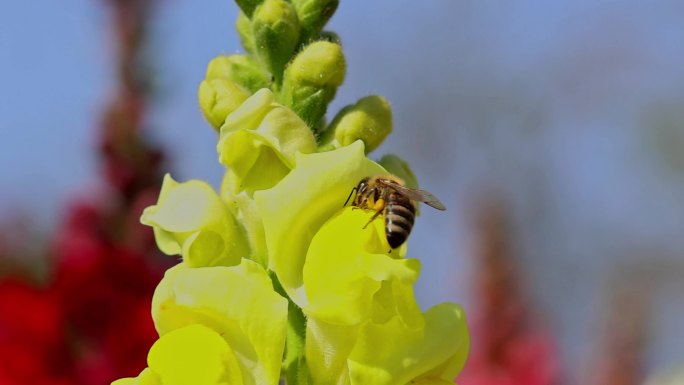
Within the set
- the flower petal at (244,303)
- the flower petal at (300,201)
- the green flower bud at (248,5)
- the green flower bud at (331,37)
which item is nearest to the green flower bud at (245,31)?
the green flower bud at (248,5)

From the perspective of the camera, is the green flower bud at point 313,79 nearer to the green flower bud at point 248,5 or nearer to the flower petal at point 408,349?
the green flower bud at point 248,5

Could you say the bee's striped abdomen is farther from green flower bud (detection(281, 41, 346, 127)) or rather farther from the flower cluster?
green flower bud (detection(281, 41, 346, 127))

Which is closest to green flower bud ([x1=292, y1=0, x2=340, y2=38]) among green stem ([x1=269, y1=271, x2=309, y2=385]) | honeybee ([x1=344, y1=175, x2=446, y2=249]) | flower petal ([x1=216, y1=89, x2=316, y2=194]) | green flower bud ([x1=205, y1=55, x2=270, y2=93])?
green flower bud ([x1=205, y1=55, x2=270, y2=93])

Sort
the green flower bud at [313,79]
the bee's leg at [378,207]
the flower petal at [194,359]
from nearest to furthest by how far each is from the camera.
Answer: the flower petal at [194,359] → the bee's leg at [378,207] → the green flower bud at [313,79]

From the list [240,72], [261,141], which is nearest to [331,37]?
[240,72]

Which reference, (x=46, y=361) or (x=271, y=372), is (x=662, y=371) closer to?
(x=46, y=361)

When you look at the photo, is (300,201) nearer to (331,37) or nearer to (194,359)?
(194,359)

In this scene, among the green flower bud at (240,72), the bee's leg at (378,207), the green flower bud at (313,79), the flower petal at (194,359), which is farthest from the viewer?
the green flower bud at (240,72)
